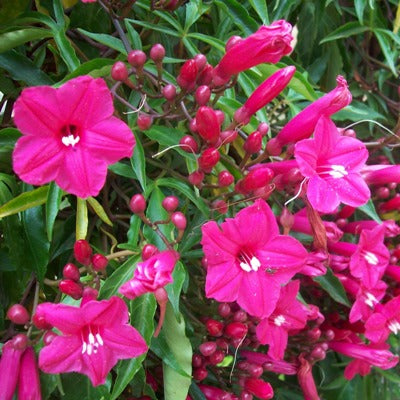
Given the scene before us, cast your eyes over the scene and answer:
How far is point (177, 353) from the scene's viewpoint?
2.23 ft

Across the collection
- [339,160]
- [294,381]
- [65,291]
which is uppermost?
[339,160]

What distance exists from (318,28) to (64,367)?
0.73 metres

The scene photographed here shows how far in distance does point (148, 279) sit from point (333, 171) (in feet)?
0.78

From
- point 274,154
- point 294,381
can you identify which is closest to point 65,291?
point 274,154

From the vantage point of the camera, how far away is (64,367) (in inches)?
23.7

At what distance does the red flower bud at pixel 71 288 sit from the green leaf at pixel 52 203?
50mm

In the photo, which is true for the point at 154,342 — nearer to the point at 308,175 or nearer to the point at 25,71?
the point at 308,175

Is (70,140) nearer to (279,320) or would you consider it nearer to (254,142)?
(254,142)

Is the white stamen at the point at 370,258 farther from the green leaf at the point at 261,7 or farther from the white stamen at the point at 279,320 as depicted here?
the green leaf at the point at 261,7

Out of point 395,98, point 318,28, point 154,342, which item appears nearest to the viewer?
point 154,342

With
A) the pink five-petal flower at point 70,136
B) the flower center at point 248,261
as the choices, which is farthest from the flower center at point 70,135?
the flower center at point 248,261

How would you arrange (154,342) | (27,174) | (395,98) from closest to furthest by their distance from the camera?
(27,174), (154,342), (395,98)

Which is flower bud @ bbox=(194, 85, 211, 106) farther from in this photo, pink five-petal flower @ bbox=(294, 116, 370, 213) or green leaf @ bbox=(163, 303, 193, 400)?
green leaf @ bbox=(163, 303, 193, 400)

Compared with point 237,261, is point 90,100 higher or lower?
higher
